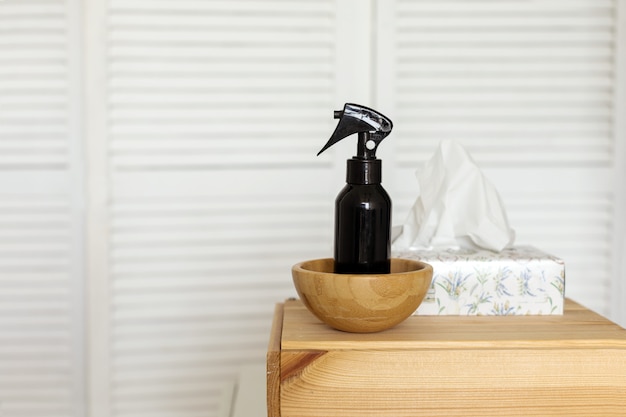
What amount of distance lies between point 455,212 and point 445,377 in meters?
0.36

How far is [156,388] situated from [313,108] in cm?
78

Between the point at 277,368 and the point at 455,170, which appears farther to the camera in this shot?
the point at 455,170

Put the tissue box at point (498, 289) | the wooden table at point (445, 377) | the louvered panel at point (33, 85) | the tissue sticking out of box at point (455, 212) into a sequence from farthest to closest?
the louvered panel at point (33, 85) → the tissue sticking out of box at point (455, 212) → the tissue box at point (498, 289) → the wooden table at point (445, 377)

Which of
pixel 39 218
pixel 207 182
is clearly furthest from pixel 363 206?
pixel 39 218

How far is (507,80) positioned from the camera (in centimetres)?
158

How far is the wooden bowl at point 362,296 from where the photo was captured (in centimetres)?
74

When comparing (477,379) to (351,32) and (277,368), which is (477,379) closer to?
(277,368)

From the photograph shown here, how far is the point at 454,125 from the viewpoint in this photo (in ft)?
5.19

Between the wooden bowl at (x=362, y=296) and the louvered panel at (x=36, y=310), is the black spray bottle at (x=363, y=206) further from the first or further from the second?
the louvered panel at (x=36, y=310)

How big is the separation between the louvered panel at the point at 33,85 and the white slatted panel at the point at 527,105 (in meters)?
0.79

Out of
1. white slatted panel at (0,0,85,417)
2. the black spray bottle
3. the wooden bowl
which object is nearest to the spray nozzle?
the black spray bottle

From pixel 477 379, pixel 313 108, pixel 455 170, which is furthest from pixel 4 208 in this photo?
pixel 477 379

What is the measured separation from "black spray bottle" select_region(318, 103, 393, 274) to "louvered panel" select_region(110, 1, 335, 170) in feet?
2.57

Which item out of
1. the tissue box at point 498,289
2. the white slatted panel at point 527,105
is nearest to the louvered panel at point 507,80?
the white slatted panel at point 527,105
